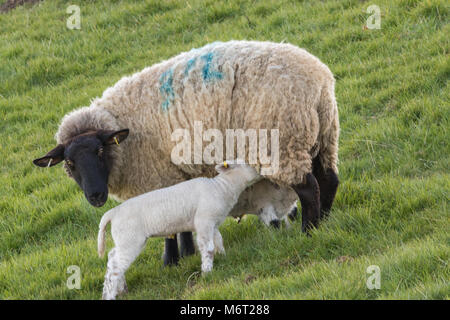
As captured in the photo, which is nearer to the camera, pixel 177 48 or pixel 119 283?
pixel 119 283

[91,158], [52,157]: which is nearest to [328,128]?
[91,158]

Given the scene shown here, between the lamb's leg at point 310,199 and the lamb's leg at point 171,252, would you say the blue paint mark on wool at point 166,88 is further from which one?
the lamb's leg at point 310,199

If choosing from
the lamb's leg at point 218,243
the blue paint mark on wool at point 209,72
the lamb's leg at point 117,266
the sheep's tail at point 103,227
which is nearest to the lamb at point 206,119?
the blue paint mark on wool at point 209,72

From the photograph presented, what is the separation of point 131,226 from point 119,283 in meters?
0.48

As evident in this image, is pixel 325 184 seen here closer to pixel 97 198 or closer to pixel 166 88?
pixel 166 88

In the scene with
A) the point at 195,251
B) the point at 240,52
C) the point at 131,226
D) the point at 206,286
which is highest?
the point at 240,52

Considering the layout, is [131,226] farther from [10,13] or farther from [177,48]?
[10,13]

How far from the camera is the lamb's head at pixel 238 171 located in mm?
5531

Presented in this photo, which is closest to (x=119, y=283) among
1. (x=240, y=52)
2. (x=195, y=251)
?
(x=195, y=251)

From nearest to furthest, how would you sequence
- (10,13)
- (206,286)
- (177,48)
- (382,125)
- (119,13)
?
1. (206,286)
2. (382,125)
3. (177,48)
4. (119,13)
5. (10,13)

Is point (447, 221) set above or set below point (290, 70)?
below

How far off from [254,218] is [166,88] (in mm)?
1645

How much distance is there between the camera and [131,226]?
5.19 m

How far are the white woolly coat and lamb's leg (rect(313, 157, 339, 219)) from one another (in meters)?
0.07
